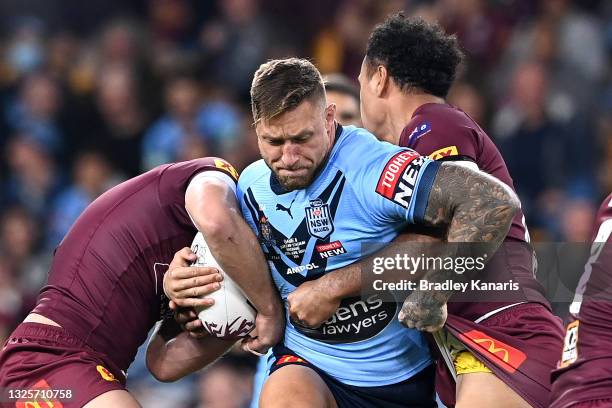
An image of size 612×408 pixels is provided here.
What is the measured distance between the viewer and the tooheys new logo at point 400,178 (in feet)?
13.8

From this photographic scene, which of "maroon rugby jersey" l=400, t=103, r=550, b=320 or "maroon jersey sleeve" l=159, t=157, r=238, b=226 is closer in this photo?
"maroon rugby jersey" l=400, t=103, r=550, b=320

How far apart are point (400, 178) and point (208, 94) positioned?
617cm

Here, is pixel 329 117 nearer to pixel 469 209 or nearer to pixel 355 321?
pixel 469 209

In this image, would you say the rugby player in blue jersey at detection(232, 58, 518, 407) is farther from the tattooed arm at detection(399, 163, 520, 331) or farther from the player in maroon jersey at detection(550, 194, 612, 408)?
the player in maroon jersey at detection(550, 194, 612, 408)

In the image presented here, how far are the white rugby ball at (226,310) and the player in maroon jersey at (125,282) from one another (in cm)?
4

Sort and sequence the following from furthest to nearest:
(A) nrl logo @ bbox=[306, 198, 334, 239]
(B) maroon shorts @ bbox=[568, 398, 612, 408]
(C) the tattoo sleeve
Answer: (A) nrl logo @ bbox=[306, 198, 334, 239], (C) the tattoo sleeve, (B) maroon shorts @ bbox=[568, 398, 612, 408]

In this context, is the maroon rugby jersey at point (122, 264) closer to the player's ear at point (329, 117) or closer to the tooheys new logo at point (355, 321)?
the player's ear at point (329, 117)

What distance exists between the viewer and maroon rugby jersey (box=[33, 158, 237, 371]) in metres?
4.71

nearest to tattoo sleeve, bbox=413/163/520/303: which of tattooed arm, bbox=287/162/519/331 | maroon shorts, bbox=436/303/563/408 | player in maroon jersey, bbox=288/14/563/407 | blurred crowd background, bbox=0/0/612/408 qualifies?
tattooed arm, bbox=287/162/519/331

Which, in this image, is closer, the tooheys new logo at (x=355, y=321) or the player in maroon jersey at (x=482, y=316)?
the player in maroon jersey at (x=482, y=316)

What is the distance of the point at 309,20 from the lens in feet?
33.9

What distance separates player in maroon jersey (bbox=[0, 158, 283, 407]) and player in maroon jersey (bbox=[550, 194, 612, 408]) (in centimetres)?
124

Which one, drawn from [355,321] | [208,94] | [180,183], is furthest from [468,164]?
[208,94]

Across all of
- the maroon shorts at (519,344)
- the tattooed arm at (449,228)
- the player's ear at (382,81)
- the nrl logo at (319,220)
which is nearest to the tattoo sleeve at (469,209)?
the tattooed arm at (449,228)
